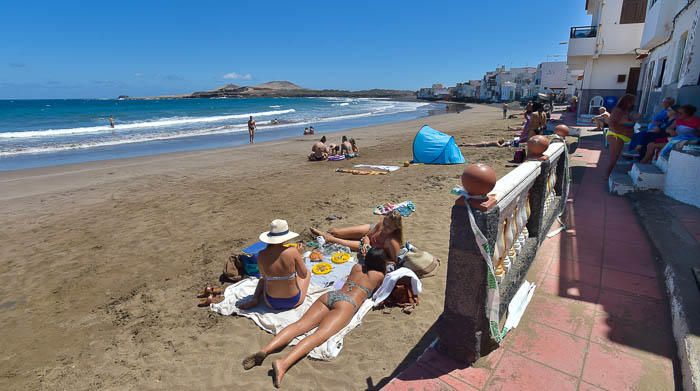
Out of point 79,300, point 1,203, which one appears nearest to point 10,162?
point 1,203

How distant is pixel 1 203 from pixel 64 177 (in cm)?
308

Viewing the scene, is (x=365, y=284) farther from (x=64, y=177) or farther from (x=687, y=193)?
(x=64, y=177)

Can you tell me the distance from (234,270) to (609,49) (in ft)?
65.8

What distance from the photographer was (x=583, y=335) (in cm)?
246

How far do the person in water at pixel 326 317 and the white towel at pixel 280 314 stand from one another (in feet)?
0.19

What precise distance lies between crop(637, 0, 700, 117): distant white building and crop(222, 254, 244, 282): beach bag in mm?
8042

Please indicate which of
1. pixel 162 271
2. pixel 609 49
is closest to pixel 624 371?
pixel 162 271

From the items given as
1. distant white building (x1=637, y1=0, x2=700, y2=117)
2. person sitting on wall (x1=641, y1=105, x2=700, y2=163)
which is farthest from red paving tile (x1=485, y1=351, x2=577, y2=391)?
distant white building (x1=637, y1=0, x2=700, y2=117)

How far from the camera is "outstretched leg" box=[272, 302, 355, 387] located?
9.72 ft

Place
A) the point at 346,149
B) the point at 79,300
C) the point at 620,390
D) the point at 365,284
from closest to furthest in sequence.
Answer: the point at 620,390 → the point at 365,284 → the point at 79,300 → the point at 346,149

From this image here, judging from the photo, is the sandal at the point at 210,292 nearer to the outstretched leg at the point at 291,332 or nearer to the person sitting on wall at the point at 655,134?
the outstretched leg at the point at 291,332

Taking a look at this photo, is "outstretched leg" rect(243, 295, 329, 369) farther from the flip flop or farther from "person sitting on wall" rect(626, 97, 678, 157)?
"person sitting on wall" rect(626, 97, 678, 157)

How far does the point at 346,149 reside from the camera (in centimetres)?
1345

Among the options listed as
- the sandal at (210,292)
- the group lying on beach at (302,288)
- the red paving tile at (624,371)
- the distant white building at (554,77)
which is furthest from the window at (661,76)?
the distant white building at (554,77)
